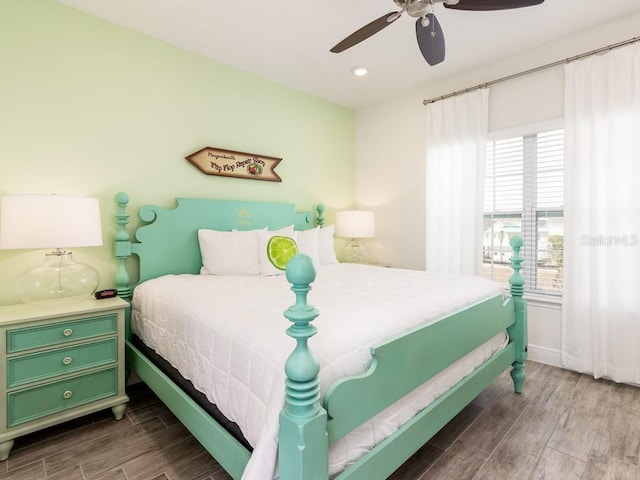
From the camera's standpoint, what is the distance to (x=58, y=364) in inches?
72.0

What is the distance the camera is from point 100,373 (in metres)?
1.96

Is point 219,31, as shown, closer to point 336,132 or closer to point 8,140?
point 8,140

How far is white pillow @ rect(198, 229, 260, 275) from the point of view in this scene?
8.52 feet

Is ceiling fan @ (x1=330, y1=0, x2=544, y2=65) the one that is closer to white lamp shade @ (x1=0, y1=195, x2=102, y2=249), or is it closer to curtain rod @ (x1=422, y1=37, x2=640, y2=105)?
curtain rod @ (x1=422, y1=37, x2=640, y2=105)

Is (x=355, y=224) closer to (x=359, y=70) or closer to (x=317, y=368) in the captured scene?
(x=359, y=70)

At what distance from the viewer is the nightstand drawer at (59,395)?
1716mm

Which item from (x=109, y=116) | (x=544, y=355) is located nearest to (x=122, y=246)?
(x=109, y=116)

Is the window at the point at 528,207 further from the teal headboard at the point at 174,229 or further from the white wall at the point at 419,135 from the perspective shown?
the teal headboard at the point at 174,229

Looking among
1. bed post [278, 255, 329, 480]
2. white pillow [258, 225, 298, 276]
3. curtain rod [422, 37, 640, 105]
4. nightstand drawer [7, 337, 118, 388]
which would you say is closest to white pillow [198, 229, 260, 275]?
white pillow [258, 225, 298, 276]

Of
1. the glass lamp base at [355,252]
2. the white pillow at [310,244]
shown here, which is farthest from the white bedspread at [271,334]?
the glass lamp base at [355,252]

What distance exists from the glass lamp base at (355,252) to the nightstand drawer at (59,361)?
103 inches

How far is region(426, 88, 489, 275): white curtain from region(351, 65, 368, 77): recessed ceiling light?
0.78m

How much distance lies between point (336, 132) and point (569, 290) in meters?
2.85

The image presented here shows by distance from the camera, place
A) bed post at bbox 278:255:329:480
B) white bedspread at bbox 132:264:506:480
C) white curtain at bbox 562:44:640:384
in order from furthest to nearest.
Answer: white curtain at bbox 562:44:640:384 < white bedspread at bbox 132:264:506:480 < bed post at bbox 278:255:329:480
